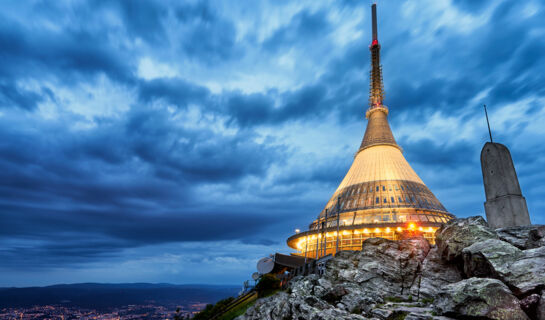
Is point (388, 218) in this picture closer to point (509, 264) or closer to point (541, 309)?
point (509, 264)

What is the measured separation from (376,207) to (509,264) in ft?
117

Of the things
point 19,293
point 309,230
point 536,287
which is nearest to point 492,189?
point 536,287

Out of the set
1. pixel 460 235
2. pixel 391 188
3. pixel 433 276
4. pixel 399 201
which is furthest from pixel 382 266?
pixel 391 188

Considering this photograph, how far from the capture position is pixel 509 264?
10.5 metres

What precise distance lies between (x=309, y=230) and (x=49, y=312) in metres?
141

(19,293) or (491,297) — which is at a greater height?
(491,297)

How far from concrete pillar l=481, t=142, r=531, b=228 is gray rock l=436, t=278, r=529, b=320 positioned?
7890 mm

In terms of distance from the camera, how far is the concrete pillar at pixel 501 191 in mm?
15367

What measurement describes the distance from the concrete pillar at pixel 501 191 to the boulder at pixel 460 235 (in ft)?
3.62

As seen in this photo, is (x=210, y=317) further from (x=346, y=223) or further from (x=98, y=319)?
(x=98, y=319)

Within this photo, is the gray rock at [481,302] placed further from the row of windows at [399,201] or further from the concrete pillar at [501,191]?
the row of windows at [399,201]

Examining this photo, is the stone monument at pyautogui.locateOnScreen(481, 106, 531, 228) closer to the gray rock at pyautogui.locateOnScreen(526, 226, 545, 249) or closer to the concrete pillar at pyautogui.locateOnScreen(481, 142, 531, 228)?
the concrete pillar at pyautogui.locateOnScreen(481, 142, 531, 228)

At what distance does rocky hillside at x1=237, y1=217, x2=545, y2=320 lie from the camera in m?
8.98

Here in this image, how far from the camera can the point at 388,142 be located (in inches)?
2288
